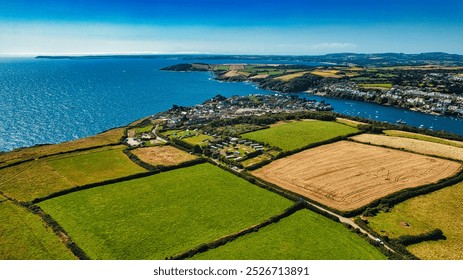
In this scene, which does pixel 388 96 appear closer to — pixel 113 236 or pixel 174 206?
pixel 174 206

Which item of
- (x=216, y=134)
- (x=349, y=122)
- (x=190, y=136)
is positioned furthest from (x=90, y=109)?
(x=349, y=122)

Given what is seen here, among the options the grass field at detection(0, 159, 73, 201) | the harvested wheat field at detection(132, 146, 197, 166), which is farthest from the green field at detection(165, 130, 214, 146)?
the grass field at detection(0, 159, 73, 201)

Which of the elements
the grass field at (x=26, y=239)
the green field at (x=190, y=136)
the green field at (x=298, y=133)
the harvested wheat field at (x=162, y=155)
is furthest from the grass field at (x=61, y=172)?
the green field at (x=298, y=133)

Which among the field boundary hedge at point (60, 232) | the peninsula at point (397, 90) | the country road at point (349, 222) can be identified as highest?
the peninsula at point (397, 90)

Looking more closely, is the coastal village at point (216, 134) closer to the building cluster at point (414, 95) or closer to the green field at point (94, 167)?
the green field at point (94, 167)

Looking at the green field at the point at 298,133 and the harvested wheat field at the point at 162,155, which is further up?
the green field at the point at 298,133

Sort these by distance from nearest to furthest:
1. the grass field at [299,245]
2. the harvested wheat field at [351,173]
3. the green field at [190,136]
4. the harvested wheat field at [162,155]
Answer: the grass field at [299,245]
the harvested wheat field at [351,173]
the harvested wheat field at [162,155]
the green field at [190,136]

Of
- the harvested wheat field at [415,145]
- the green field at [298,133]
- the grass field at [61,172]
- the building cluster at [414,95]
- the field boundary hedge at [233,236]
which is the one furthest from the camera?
the building cluster at [414,95]
